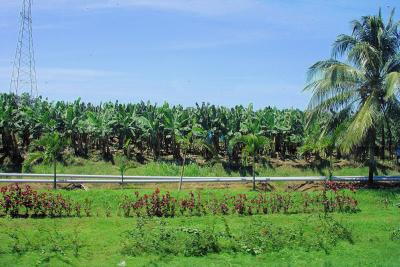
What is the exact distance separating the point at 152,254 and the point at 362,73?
14.7 m

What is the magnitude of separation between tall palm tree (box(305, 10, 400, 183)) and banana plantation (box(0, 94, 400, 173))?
5.68m

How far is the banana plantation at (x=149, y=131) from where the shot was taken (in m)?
30.7

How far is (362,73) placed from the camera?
2258 centimetres

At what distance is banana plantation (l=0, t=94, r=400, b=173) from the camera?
1209 inches

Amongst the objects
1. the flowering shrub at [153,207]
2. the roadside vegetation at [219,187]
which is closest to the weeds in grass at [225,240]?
the roadside vegetation at [219,187]

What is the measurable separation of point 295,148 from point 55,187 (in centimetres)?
1956

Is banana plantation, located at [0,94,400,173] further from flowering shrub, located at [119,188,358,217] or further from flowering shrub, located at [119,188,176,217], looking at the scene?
flowering shrub, located at [119,188,176,217]

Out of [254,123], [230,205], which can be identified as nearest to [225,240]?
[230,205]

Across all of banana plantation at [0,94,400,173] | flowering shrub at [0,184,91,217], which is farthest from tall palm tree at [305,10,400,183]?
flowering shrub at [0,184,91,217]

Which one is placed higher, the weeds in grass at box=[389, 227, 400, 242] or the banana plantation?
the banana plantation

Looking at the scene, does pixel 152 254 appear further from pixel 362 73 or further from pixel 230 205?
pixel 362 73

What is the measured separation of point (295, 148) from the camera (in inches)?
1394

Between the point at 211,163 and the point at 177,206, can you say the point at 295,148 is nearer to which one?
the point at 211,163

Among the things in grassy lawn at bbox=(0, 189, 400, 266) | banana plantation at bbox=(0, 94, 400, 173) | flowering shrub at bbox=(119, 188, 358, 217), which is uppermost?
banana plantation at bbox=(0, 94, 400, 173)
